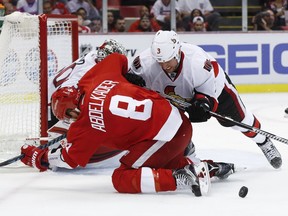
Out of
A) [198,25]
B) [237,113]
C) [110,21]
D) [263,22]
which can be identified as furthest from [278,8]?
[237,113]

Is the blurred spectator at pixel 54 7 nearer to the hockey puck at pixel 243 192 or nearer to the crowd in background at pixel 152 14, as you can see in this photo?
the crowd in background at pixel 152 14

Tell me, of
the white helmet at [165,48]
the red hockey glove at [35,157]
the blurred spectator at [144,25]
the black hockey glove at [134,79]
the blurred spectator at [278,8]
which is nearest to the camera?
the white helmet at [165,48]

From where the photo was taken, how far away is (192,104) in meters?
3.93

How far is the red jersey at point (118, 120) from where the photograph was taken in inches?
146

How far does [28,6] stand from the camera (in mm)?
7855

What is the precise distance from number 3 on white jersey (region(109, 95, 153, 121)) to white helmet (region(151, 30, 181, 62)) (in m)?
0.23

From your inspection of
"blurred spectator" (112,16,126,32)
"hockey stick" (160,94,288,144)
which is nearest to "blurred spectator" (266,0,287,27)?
"blurred spectator" (112,16,126,32)

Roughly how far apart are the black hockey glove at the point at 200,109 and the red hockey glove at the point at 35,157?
82 cm

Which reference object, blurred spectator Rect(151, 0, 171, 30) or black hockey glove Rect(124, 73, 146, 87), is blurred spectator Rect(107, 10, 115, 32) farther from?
black hockey glove Rect(124, 73, 146, 87)

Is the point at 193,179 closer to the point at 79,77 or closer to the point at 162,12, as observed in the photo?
the point at 79,77

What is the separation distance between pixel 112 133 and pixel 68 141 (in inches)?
9.2

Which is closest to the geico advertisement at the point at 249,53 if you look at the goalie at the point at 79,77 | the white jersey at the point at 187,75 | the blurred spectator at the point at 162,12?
the blurred spectator at the point at 162,12

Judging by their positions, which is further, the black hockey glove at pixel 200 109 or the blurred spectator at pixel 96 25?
the blurred spectator at pixel 96 25

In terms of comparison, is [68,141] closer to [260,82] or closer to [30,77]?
[30,77]
